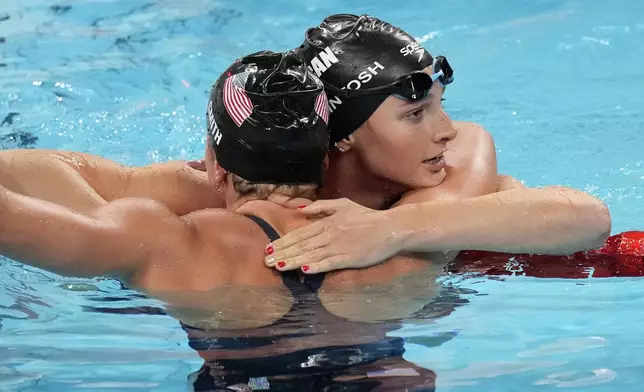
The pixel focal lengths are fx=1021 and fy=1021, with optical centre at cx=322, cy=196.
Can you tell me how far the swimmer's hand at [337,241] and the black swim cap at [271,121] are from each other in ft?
0.57

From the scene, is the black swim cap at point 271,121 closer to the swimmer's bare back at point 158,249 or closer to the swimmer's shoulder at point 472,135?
the swimmer's bare back at point 158,249

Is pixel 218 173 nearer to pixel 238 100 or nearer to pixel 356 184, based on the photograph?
pixel 238 100

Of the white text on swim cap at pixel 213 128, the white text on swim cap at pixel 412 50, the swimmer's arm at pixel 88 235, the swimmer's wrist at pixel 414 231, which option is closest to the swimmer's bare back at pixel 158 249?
the swimmer's arm at pixel 88 235

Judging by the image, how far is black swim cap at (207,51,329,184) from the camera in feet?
12.3

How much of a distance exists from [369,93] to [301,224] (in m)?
0.82

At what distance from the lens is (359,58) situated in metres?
4.43

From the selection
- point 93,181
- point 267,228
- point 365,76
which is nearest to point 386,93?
point 365,76

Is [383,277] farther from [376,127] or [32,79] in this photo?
[32,79]

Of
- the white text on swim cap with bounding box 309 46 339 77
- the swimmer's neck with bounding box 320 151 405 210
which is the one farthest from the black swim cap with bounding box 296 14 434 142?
the swimmer's neck with bounding box 320 151 405 210

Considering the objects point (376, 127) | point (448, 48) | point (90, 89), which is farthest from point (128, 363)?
point (448, 48)

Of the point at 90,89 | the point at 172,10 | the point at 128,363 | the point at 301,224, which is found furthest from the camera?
the point at 172,10

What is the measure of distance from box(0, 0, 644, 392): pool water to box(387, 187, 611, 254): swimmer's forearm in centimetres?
24

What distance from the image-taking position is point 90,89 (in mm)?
8344

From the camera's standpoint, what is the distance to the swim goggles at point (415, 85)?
169 inches
